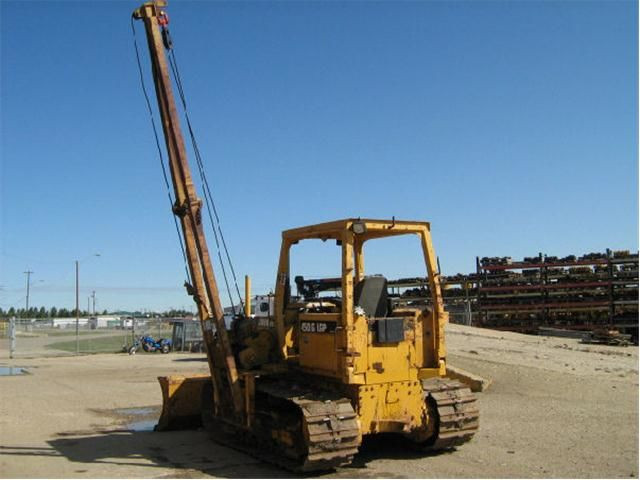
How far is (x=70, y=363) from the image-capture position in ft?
87.2

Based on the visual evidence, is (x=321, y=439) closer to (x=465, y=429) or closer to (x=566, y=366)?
(x=465, y=429)

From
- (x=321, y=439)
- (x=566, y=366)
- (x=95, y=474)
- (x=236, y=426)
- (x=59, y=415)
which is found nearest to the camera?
(x=321, y=439)

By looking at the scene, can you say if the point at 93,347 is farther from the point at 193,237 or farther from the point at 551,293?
the point at 193,237

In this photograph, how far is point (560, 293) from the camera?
95.9 ft

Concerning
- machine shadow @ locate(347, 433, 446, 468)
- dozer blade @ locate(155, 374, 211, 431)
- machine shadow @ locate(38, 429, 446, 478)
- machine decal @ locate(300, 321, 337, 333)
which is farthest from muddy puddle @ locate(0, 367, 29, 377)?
machine decal @ locate(300, 321, 337, 333)

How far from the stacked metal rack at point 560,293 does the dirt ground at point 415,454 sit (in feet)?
27.5

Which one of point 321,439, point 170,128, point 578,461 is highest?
point 170,128

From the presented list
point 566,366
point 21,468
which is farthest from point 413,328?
point 566,366

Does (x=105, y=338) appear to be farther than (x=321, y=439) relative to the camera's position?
Yes

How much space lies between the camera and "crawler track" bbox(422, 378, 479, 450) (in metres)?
8.95

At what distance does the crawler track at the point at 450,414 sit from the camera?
8.95 metres

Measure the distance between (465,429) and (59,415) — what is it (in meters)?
8.04

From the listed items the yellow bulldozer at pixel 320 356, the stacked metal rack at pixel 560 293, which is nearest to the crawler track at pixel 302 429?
the yellow bulldozer at pixel 320 356

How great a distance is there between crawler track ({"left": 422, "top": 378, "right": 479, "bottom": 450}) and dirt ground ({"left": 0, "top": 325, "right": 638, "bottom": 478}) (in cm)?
22
